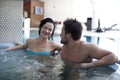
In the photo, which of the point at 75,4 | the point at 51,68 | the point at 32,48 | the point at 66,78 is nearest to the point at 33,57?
the point at 32,48

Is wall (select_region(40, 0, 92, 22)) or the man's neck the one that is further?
wall (select_region(40, 0, 92, 22))

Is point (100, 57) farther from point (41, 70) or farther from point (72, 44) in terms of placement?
point (41, 70)

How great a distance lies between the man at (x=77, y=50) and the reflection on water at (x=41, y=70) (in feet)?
0.30

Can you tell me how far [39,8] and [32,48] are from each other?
6579 mm

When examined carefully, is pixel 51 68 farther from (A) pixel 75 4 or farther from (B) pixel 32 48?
(A) pixel 75 4

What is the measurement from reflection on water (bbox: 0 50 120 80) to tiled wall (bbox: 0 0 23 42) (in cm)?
26

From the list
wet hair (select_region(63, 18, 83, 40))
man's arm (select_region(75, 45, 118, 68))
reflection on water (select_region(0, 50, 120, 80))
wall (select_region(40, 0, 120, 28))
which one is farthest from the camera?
wall (select_region(40, 0, 120, 28))

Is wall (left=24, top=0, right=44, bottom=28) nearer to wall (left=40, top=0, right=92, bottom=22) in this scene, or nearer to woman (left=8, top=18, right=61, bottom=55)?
wall (left=40, top=0, right=92, bottom=22)

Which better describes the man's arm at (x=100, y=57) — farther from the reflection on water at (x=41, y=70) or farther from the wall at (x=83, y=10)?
the wall at (x=83, y=10)

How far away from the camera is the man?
1.94 m

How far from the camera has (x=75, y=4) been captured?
29.5 ft

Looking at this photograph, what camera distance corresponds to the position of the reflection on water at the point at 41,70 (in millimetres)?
1651

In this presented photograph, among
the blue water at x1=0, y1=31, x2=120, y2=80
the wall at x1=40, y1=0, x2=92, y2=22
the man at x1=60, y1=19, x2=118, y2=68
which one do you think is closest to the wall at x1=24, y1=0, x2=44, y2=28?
the wall at x1=40, y1=0, x2=92, y2=22

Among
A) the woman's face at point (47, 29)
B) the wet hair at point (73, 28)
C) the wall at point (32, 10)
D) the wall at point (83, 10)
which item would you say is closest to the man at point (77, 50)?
the wet hair at point (73, 28)
